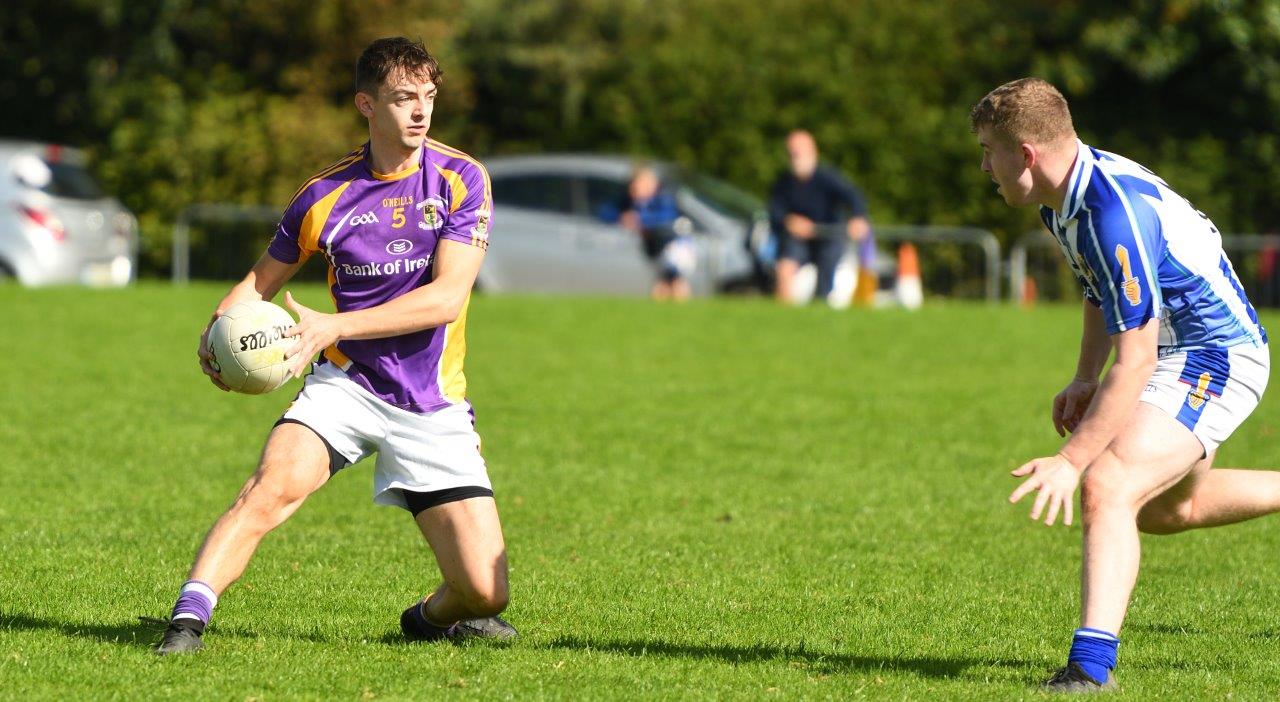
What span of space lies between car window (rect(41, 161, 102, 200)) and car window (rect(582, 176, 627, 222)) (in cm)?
593

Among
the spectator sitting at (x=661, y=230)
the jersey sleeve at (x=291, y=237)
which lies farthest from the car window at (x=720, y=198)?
the jersey sleeve at (x=291, y=237)

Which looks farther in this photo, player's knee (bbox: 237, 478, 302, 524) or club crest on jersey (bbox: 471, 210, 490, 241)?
club crest on jersey (bbox: 471, 210, 490, 241)

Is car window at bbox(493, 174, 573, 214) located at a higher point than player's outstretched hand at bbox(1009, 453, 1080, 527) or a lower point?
lower

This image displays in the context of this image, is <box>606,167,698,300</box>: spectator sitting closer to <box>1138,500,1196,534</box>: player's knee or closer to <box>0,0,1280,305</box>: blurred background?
<box>0,0,1280,305</box>: blurred background

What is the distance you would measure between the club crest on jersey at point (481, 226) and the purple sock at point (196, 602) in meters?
1.47

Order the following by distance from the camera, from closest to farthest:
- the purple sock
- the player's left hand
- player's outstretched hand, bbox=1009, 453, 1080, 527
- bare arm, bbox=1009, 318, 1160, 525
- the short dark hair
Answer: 1. player's outstretched hand, bbox=1009, 453, 1080, 527
2. bare arm, bbox=1009, 318, 1160, 525
3. the player's left hand
4. the purple sock
5. the short dark hair

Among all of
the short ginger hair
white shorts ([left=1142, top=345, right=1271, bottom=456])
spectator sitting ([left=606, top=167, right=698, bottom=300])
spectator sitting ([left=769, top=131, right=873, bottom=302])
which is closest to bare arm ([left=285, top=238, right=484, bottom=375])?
the short ginger hair

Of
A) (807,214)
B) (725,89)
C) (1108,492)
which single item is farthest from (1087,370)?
(725,89)

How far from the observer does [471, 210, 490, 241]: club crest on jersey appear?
5.91m

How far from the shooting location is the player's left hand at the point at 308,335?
5.47m

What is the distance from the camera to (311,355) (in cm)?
549

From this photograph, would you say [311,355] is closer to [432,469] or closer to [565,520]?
[432,469]

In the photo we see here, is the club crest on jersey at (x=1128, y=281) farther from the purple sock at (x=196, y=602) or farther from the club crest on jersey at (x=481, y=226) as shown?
the purple sock at (x=196, y=602)

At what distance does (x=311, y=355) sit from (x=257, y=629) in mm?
1298
